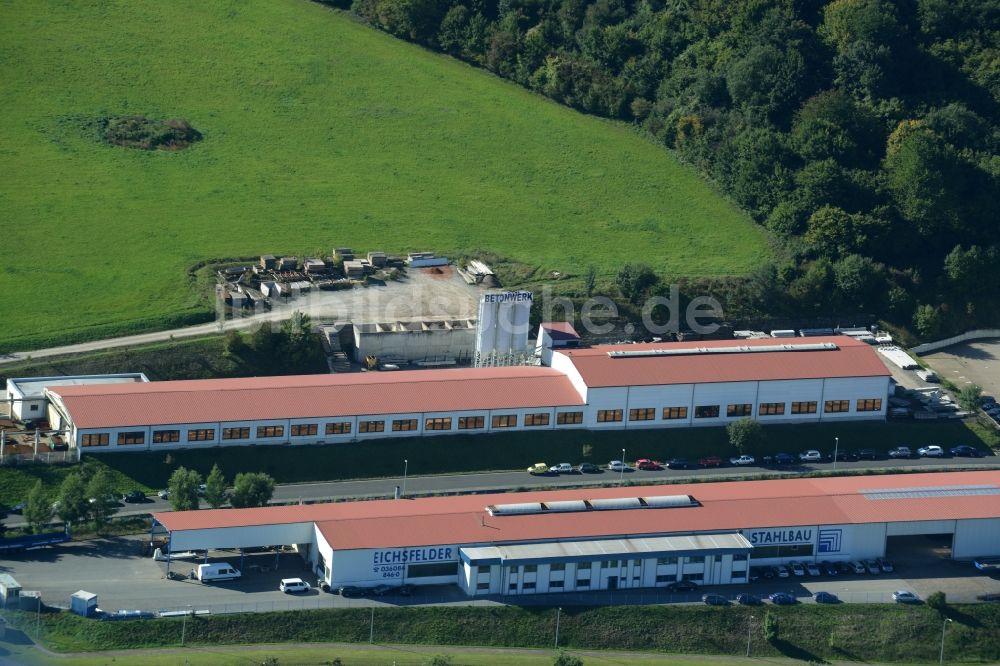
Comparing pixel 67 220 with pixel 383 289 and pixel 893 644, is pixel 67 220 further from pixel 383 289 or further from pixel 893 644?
pixel 893 644

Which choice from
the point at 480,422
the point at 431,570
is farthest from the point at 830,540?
the point at 431,570

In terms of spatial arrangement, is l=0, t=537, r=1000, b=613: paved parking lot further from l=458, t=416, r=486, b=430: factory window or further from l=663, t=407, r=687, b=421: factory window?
l=663, t=407, r=687, b=421: factory window

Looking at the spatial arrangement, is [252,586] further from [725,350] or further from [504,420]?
[725,350]

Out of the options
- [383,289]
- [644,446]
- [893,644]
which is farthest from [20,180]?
[893,644]

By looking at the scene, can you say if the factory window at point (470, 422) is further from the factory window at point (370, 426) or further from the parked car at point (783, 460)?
the parked car at point (783, 460)

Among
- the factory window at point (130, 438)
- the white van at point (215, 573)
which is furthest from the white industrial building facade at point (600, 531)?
the factory window at point (130, 438)
